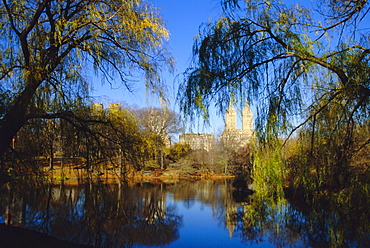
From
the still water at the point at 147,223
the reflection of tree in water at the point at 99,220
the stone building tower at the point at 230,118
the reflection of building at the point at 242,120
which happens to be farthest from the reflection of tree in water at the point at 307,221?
the reflection of tree in water at the point at 99,220

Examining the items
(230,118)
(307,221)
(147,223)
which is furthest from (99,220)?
(307,221)

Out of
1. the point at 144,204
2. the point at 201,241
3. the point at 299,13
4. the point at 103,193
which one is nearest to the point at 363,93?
the point at 299,13

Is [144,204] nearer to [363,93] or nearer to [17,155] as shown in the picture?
[17,155]

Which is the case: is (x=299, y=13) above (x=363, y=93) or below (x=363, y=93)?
above

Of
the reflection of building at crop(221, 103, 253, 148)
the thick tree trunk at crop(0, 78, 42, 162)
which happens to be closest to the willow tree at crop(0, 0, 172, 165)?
the thick tree trunk at crop(0, 78, 42, 162)

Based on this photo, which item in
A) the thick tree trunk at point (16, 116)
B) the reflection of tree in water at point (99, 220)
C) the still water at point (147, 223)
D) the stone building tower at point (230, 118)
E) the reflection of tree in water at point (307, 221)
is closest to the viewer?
the reflection of tree in water at point (307, 221)

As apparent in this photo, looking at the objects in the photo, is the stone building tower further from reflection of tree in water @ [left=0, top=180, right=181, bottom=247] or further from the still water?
reflection of tree in water @ [left=0, top=180, right=181, bottom=247]

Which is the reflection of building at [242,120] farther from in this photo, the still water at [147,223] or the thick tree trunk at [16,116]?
the thick tree trunk at [16,116]

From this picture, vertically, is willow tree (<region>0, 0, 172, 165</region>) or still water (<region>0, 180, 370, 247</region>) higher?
willow tree (<region>0, 0, 172, 165</region>)

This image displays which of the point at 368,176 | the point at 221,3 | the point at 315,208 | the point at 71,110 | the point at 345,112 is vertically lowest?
the point at 315,208

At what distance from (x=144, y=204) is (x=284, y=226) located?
434cm

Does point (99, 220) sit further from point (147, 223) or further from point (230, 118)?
point (230, 118)

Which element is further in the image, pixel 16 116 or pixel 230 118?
pixel 16 116

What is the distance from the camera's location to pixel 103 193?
359cm
